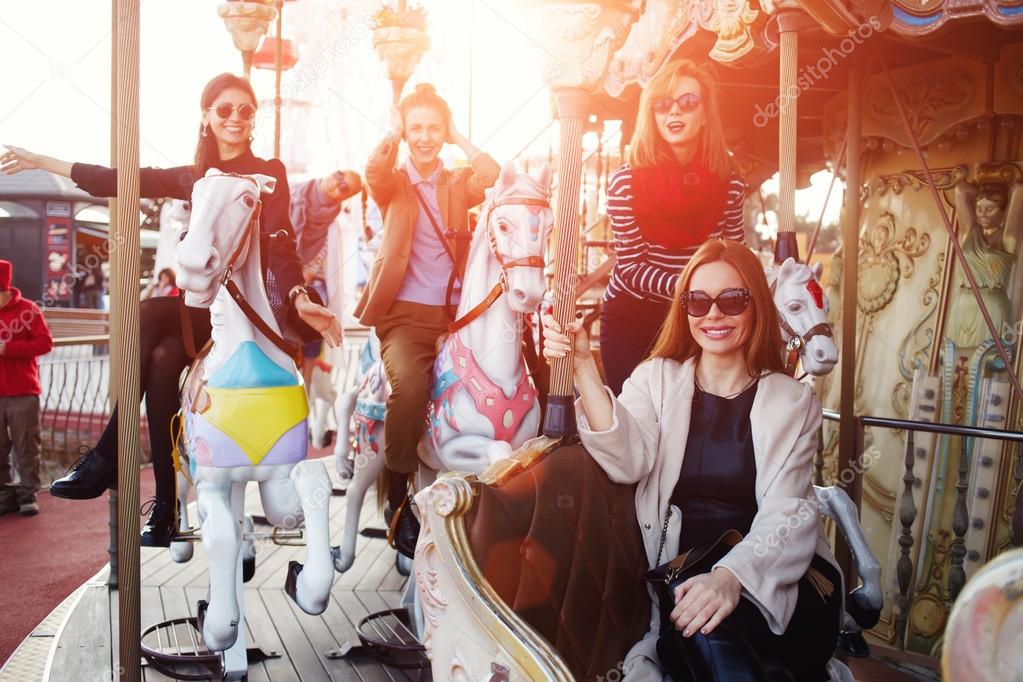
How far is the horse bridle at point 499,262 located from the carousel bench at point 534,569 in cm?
98

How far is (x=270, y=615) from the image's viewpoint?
4.02 m

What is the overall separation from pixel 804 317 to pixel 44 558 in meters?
4.37

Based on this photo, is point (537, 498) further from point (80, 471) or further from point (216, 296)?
point (80, 471)

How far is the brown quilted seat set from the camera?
207cm

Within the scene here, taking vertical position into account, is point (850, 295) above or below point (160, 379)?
above

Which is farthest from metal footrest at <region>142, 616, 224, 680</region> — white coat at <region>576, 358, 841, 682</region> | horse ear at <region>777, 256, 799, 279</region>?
horse ear at <region>777, 256, 799, 279</region>

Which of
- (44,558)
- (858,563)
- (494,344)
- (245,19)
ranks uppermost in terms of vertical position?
(245,19)

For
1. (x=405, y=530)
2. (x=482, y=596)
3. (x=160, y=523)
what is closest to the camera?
(x=482, y=596)

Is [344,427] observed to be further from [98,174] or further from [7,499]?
[7,499]

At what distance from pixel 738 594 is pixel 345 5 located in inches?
301

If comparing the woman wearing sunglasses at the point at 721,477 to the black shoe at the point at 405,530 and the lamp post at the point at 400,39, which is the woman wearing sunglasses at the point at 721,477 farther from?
the lamp post at the point at 400,39

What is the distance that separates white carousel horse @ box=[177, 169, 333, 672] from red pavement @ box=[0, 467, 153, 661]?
143 centimetres

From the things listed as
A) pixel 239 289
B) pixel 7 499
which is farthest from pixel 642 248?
pixel 7 499

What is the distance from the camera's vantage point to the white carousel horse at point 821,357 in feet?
8.52
